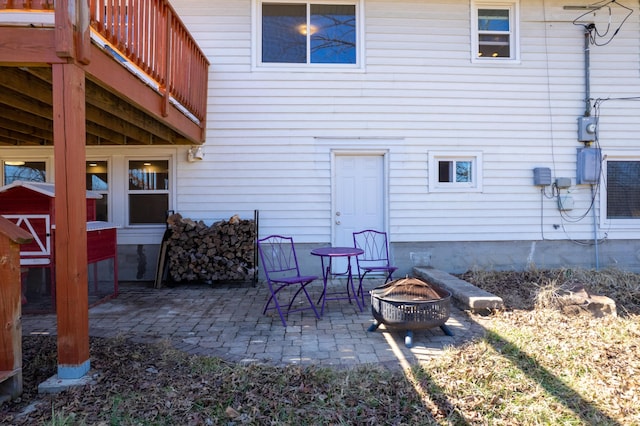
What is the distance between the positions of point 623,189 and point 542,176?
1575 millimetres

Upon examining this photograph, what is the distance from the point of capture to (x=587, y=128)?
6.45 meters

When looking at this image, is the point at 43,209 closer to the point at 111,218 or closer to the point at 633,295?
the point at 111,218

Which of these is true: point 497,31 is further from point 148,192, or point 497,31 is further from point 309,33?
point 148,192

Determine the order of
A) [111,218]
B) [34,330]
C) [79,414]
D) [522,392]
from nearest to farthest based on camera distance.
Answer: [79,414] → [522,392] → [34,330] → [111,218]

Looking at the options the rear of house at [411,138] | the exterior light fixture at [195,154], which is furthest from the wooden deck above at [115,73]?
the rear of house at [411,138]

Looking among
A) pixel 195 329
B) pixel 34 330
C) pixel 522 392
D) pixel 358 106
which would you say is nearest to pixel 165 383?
pixel 195 329

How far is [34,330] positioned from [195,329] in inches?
61.5

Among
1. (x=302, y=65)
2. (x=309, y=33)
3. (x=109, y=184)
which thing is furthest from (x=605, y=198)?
(x=109, y=184)

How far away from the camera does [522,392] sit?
2703 millimetres

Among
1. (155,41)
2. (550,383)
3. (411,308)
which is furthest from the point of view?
(155,41)

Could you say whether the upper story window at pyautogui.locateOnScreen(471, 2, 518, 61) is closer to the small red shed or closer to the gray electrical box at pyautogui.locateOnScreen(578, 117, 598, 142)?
the gray electrical box at pyautogui.locateOnScreen(578, 117, 598, 142)

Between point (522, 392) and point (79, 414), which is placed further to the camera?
point (522, 392)

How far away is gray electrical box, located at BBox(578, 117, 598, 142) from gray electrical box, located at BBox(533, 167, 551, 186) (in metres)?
0.79

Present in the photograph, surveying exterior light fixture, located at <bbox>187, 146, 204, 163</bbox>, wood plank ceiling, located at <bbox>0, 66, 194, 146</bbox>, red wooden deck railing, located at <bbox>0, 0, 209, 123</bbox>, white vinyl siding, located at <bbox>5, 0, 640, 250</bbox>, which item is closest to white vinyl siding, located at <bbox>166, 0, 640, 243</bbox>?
white vinyl siding, located at <bbox>5, 0, 640, 250</bbox>
